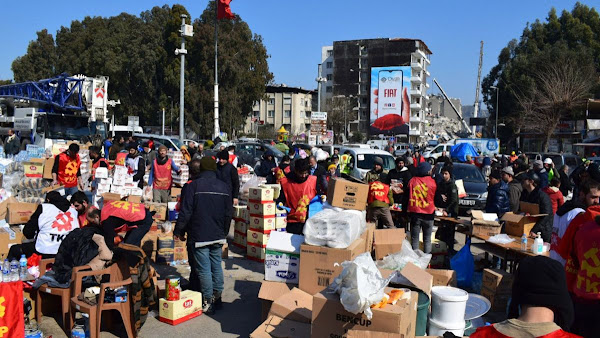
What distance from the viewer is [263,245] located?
28.4 ft

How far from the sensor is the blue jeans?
6.04m

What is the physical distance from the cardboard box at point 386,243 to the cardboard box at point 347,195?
1.81 feet

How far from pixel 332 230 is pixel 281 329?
117 cm

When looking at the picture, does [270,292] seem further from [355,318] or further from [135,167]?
[135,167]

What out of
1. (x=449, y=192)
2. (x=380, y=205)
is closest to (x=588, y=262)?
(x=380, y=205)

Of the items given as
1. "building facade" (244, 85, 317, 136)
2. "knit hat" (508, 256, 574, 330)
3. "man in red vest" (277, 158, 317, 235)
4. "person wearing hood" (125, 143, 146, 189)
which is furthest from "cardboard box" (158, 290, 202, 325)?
"building facade" (244, 85, 317, 136)

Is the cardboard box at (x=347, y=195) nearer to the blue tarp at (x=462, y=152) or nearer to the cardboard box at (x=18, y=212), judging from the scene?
the cardboard box at (x=18, y=212)

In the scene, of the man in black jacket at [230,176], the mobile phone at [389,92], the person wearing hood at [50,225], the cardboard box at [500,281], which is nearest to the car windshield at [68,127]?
the man in black jacket at [230,176]

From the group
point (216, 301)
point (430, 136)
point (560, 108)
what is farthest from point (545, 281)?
point (430, 136)

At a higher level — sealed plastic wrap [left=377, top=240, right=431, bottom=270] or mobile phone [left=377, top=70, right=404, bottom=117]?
mobile phone [left=377, top=70, right=404, bottom=117]

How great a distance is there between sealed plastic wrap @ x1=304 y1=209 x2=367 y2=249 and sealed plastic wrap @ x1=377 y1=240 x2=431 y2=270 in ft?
1.85

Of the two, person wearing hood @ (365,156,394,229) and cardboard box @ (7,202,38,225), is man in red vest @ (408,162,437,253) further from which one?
cardboard box @ (7,202,38,225)

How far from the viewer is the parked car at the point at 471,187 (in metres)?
13.8

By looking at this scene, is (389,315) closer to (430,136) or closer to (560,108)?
(560,108)
